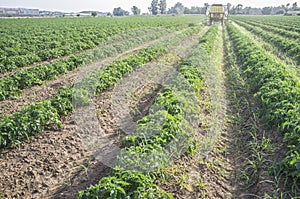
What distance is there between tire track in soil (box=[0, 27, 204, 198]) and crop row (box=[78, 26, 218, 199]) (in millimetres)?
821

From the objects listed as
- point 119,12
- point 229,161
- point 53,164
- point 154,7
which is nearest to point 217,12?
point 229,161

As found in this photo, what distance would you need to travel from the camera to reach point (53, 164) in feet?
16.9

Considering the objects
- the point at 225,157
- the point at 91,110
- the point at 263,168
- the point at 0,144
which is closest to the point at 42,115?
the point at 0,144

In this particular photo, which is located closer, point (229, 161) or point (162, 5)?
point (229, 161)

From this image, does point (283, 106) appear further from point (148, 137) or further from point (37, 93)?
point (37, 93)

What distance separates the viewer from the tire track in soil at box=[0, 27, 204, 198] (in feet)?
14.8

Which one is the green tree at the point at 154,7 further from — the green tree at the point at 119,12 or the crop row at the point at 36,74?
the crop row at the point at 36,74

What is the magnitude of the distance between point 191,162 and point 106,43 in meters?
17.7

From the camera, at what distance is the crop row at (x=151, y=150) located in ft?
11.7

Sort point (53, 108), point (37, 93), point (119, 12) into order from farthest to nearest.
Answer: point (119, 12) < point (37, 93) < point (53, 108)

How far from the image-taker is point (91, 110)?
7527mm

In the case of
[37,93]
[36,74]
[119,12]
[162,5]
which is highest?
[162,5]

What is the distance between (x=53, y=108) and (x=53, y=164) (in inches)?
69.0

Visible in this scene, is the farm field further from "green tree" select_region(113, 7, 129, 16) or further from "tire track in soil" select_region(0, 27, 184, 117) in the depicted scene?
"green tree" select_region(113, 7, 129, 16)
